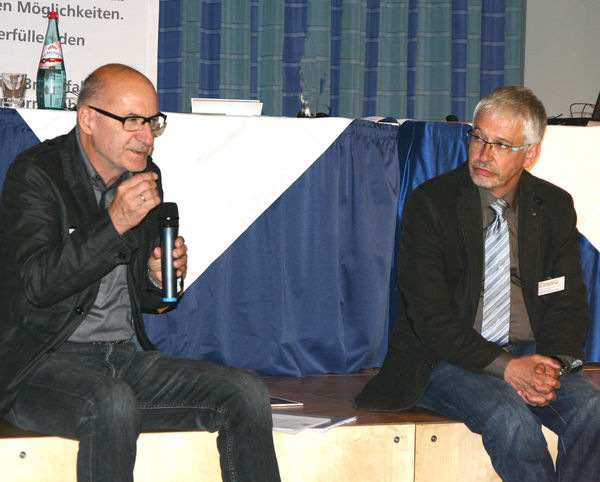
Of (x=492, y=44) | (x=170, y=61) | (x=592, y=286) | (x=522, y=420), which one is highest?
(x=492, y=44)

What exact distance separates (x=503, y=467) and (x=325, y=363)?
98cm

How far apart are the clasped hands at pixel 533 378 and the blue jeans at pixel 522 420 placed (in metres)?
0.02

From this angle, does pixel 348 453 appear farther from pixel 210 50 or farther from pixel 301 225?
pixel 210 50

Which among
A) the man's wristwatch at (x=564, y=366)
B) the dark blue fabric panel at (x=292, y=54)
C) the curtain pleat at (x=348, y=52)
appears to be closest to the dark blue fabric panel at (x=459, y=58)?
the curtain pleat at (x=348, y=52)

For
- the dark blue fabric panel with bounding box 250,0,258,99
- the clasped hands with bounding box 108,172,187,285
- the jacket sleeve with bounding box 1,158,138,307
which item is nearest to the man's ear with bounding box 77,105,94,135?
the jacket sleeve with bounding box 1,158,138,307

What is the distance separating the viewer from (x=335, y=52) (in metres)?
5.00

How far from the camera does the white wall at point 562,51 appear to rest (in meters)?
5.28

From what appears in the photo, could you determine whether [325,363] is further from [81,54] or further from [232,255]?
[81,54]

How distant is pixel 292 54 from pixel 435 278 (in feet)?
10.00

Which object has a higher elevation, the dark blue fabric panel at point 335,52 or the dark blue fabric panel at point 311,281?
the dark blue fabric panel at point 335,52

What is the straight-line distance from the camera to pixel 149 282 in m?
1.98

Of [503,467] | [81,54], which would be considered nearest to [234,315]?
[503,467]

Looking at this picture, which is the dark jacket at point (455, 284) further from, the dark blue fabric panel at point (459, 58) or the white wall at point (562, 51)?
the white wall at point (562, 51)

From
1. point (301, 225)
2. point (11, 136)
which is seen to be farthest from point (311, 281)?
point (11, 136)
